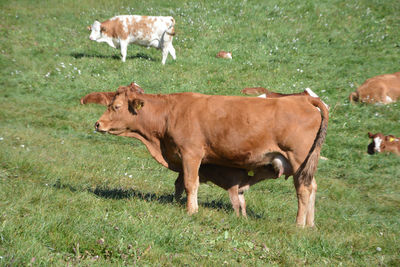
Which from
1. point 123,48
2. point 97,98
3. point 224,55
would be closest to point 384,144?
point 97,98

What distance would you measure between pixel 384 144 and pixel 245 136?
711 centimetres

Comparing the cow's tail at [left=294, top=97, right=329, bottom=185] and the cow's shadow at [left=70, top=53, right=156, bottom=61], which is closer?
the cow's tail at [left=294, top=97, right=329, bottom=185]

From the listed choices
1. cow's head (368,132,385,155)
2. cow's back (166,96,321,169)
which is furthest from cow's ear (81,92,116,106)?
cow's back (166,96,321,169)

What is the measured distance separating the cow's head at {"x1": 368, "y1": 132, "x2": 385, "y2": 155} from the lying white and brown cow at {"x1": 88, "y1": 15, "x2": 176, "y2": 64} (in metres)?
9.73

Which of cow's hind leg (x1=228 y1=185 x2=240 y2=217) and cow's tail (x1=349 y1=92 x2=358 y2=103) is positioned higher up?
cow's tail (x1=349 y1=92 x2=358 y2=103)

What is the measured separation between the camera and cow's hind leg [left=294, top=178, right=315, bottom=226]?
23.0ft

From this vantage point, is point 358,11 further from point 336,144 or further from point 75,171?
point 75,171

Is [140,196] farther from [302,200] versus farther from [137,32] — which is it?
[137,32]

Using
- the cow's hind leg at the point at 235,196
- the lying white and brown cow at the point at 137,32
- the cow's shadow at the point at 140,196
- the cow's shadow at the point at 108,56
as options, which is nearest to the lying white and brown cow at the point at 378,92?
the lying white and brown cow at the point at 137,32

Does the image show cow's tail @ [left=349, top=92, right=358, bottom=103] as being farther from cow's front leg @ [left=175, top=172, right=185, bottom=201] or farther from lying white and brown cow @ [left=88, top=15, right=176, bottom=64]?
cow's front leg @ [left=175, top=172, right=185, bottom=201]

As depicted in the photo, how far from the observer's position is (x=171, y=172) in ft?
33.7

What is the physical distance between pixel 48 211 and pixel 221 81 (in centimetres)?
1284

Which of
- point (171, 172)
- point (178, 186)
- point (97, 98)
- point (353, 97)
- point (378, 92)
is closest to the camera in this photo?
point (178, 186)

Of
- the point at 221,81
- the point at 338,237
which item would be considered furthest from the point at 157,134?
the point at 221,81
